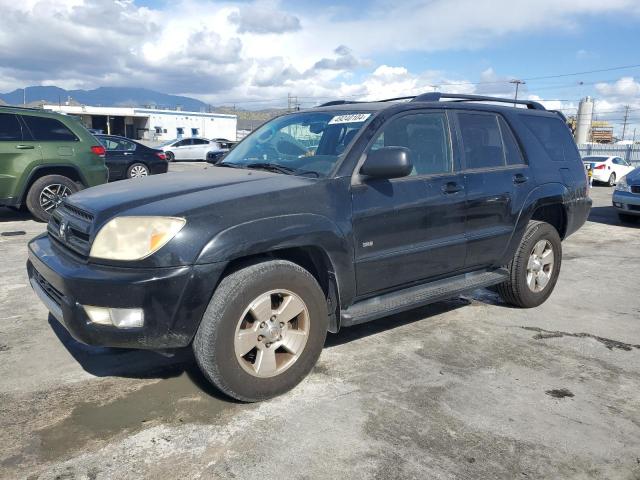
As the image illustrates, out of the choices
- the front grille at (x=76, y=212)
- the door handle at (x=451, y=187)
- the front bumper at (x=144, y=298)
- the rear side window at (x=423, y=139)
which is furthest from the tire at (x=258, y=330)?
the door handle at (x=451, y=187)

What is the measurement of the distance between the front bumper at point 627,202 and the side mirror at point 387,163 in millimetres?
8898

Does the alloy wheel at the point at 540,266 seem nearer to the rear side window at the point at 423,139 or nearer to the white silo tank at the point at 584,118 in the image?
the rear side window at the point at 423,139

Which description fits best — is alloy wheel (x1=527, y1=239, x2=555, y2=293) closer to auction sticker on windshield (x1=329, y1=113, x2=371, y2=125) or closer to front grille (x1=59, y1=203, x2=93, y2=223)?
auction sticker on windshield (x1=329, y1=113, x2=371, y2=125)

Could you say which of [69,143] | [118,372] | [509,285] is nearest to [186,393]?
[118,372]

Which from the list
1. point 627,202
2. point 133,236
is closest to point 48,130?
point 133,236

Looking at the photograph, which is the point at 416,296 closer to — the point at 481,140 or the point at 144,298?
the point at 481,140

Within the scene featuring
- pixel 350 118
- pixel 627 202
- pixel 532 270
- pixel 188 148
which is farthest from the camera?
pixel 188 148

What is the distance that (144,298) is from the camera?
8.91 ft

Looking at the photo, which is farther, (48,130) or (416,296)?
(48,130)

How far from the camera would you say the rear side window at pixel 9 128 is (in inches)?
317

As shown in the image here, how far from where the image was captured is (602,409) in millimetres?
3188

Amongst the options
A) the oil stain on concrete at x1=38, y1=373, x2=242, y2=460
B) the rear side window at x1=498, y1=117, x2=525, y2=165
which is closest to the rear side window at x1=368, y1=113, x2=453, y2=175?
the rear side window at x1=498, y1=117, x2=525, y2=165

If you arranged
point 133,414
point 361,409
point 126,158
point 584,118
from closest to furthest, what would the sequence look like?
point 133,414
point 361,409
point 126,158
point 584,118

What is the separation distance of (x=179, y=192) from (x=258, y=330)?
947mm
